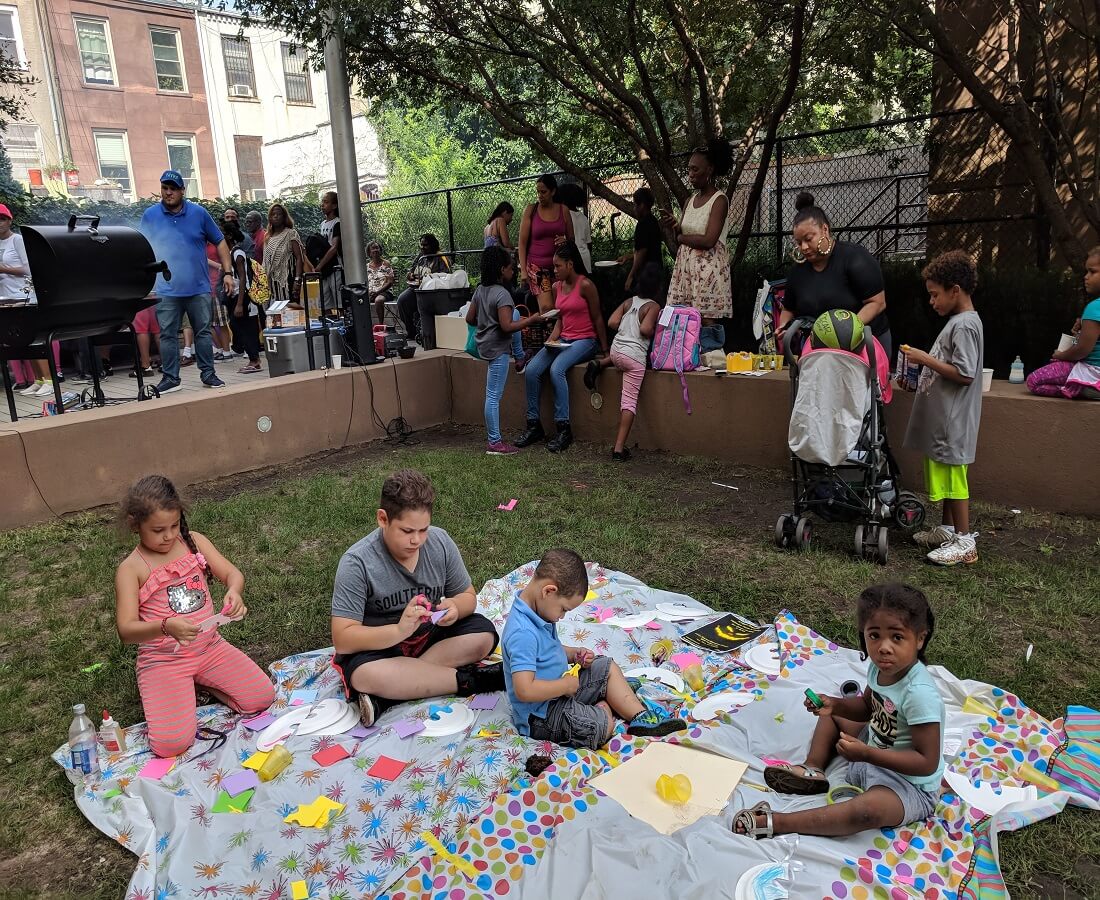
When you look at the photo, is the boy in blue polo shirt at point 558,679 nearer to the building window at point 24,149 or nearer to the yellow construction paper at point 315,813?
the yellow construction paper at point 315,813

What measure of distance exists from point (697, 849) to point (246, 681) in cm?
211

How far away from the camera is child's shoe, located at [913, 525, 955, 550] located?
5.00m

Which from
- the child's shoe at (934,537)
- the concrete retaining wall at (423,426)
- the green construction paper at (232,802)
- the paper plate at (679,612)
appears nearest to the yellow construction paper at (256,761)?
the green construction paper at (232,802)

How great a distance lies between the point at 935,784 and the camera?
2.75 m

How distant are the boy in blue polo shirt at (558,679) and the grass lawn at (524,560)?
4.25ft

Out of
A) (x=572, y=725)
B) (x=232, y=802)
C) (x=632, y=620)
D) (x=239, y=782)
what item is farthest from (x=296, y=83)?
(x=572, y=725)

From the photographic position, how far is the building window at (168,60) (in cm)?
2939

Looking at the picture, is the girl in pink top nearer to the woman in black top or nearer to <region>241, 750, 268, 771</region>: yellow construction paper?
the woman in black top

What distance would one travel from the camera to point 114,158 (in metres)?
29.4

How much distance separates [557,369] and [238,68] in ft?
93.5

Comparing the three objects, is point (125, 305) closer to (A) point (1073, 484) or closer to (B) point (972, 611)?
(B) point (972, 611)

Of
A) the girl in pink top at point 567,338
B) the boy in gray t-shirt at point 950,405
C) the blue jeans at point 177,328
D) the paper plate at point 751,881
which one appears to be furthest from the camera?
the blue jeans at point 177,328

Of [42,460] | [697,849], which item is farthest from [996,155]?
[42,460]

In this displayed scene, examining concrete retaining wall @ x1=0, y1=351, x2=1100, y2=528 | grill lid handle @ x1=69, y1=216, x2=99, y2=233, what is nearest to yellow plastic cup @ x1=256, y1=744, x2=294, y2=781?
concrete retaining wall @ x1=0, y1=351, x2=1100, y2=528
